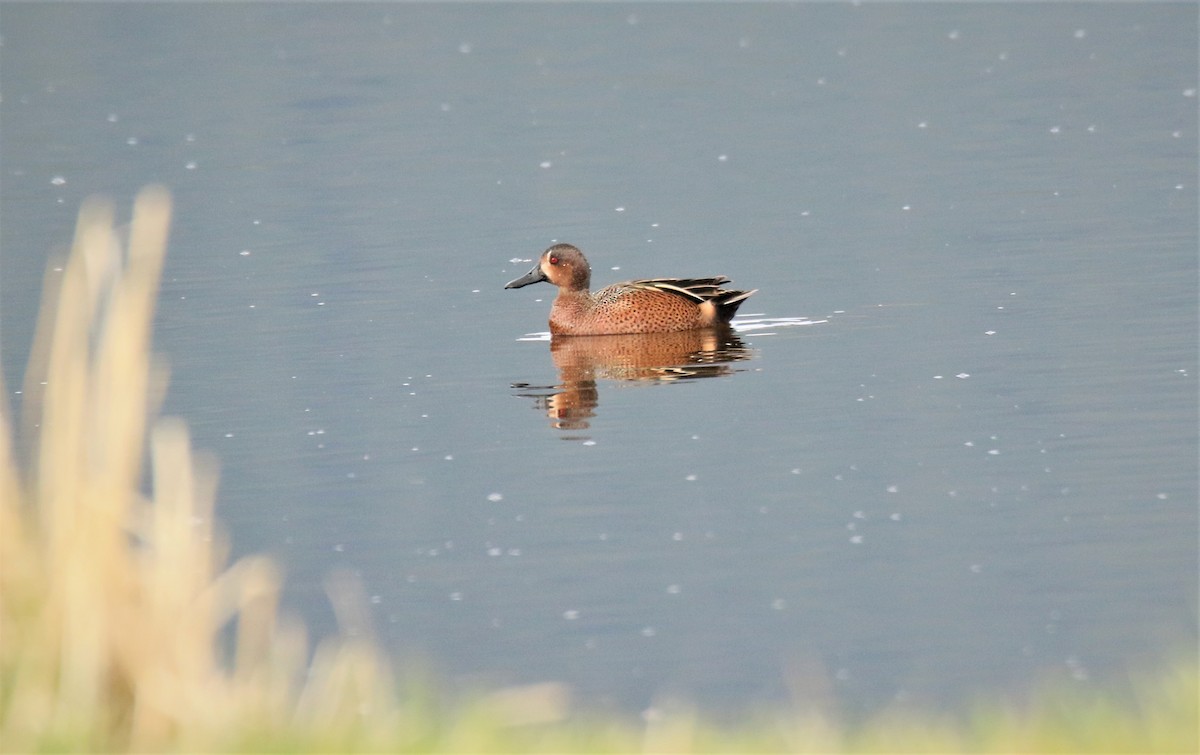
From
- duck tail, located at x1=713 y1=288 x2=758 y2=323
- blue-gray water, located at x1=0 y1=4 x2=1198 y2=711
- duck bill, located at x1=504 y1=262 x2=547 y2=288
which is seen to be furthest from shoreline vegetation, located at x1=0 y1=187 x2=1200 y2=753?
duck bill, located at x1=504 y1=262 x2=547 y2=288

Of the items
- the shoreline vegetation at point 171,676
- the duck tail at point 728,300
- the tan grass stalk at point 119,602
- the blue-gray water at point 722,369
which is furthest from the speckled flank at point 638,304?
the tan grass stalk at point 119,602

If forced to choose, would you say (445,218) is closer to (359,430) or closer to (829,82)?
(359,430)

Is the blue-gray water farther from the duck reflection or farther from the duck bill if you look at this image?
the duck bill

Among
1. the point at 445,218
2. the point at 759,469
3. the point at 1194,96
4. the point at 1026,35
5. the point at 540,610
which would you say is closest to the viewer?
the point at 540,610

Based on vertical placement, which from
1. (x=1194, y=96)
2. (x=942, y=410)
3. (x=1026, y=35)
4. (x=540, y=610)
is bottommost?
(x=540, y=610)

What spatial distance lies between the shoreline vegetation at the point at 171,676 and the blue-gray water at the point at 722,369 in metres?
1.15

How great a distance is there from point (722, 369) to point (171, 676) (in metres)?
7.70

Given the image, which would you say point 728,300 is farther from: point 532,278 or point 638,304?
point 532,278

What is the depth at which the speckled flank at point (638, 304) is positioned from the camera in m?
15.0

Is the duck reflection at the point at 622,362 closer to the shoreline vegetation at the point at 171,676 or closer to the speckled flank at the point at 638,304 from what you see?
the speckled flank at the point at 638,304

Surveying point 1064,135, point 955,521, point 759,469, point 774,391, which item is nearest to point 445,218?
point 1064,135

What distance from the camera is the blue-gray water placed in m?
8.05

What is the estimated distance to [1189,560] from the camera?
27.6ft

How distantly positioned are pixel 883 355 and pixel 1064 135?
12792 mm
